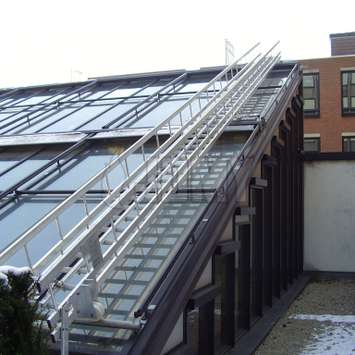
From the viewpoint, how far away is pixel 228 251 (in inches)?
262

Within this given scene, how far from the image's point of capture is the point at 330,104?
30.5 meters

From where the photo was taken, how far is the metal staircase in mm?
3928

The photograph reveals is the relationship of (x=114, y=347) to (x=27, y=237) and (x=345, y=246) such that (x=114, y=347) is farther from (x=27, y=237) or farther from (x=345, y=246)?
(x=345, y=246)

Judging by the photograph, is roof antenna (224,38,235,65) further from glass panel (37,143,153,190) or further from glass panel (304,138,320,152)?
glass panel (304,138,320,152)

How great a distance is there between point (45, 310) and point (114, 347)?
84 centimetres

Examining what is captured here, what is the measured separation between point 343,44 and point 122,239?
3429cm

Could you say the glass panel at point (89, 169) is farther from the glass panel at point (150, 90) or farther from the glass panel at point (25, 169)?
the glass panel at point (150, 90)

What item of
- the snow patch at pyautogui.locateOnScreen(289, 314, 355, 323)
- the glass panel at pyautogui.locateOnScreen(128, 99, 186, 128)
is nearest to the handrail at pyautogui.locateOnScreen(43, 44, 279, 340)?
the glass panel at pyautogui.locateOnScreen(128, 99, 186, 128)

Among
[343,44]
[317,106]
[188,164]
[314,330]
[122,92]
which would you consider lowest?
[314,330]

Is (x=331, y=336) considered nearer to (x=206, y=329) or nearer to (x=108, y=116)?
(x=206, y=329)

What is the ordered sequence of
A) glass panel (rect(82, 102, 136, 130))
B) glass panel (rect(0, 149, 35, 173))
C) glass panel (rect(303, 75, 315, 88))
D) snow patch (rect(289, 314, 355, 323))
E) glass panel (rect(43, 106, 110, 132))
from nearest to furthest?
glass panel (rect(0, 149, 35, 173)) < snow patch (rect(289, 314, 355, 323)) < glass panel (rect(82, 102, 136, 130)) < glass panel (rect(43, 106, 110, 132)) < glass panel (rect(303, 75, 315, 88))

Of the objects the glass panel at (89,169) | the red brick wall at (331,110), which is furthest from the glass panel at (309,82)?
the glass panel at (89,169)

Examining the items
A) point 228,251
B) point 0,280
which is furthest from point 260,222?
point 0,280

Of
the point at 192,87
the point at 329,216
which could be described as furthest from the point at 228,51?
the point at 329,216
